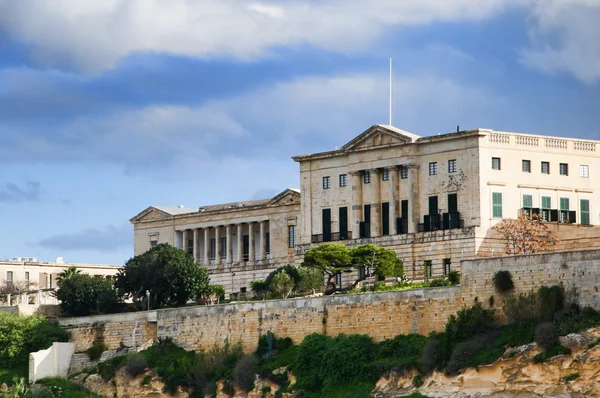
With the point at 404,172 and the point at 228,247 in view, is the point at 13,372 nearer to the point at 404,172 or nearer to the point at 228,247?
the point at 404,172

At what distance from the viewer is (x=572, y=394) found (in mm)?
62500

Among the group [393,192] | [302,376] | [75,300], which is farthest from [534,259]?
[75,300]

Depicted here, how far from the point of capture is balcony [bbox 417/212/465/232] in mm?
89312

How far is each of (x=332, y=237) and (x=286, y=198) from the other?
11.9 meters

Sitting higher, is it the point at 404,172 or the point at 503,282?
the point at 404,172

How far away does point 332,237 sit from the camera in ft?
315

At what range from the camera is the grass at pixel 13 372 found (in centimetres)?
8631

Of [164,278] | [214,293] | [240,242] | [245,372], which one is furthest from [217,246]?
[245,372]

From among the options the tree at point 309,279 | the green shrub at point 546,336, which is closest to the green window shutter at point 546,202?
the tree at point 309,279

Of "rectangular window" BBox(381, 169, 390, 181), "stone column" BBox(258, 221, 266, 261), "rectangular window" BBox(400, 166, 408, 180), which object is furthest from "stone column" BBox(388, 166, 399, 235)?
"stone column" BBox(258, 221, 266, 261)

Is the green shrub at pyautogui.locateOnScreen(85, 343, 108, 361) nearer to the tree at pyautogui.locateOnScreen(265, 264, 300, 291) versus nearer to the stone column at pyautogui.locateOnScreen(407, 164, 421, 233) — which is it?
the tree at pyautogui.locateOnScreen(265, 264, 300, 291)

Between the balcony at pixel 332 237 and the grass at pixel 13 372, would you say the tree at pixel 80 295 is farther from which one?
the balcony at pixel 332 237

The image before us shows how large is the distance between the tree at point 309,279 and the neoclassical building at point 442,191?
213 inches

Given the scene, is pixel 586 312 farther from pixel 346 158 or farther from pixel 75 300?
pixel 75 300
